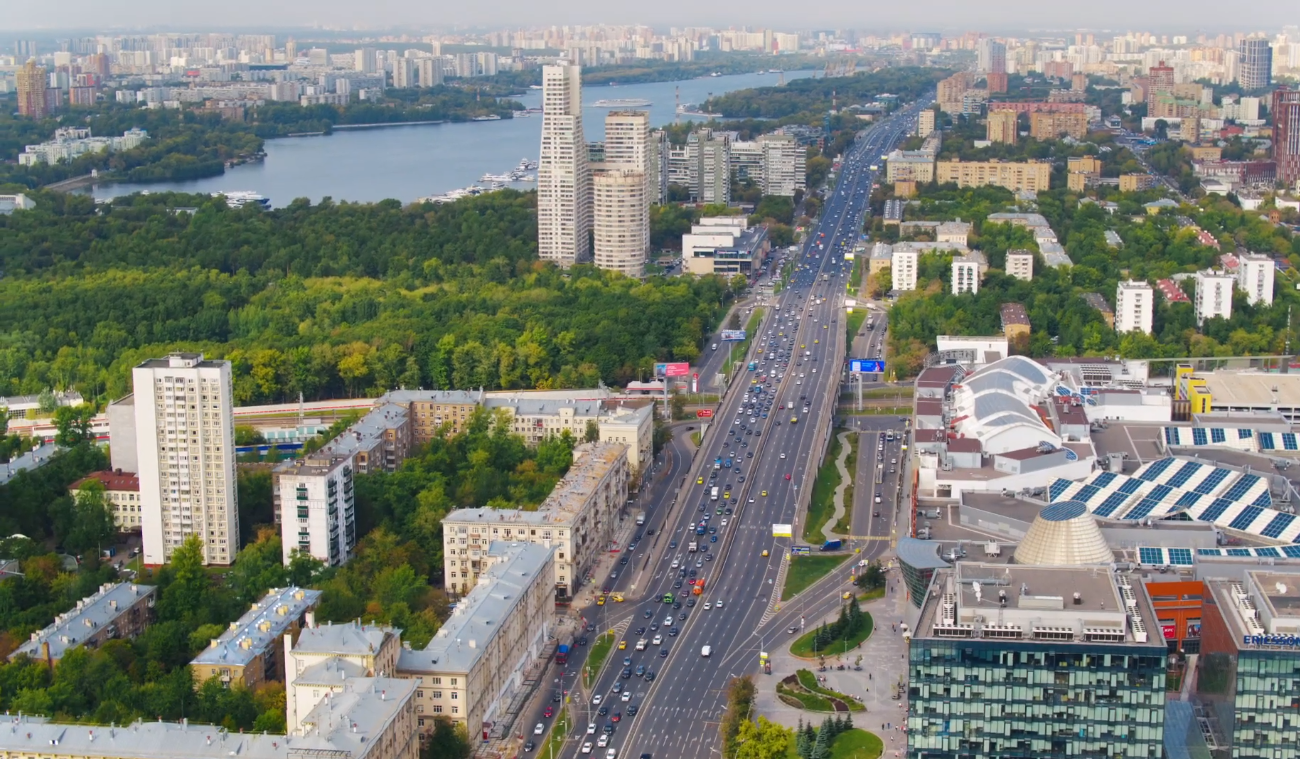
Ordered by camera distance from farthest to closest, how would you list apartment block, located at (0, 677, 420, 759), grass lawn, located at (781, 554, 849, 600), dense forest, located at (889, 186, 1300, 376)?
dense forest, located at (889, 186, 1300, 376) → grass lawn, located at (781, 554, 849, 600) → apartment block, located at (0, 677, 420, 759)

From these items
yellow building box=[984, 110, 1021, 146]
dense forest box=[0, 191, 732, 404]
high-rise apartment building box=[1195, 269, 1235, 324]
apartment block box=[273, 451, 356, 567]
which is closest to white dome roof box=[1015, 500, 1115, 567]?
apartment block box=[273, 451, 356, 567]

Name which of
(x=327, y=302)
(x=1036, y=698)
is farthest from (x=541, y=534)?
(x=327, y=302)

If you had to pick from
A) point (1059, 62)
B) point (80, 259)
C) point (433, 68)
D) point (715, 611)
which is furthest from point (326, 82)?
point (715, 611)

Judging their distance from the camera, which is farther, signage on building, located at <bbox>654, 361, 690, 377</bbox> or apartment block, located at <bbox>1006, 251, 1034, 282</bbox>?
apartment block, located at <bbox>1006, 251, 1034, 282</bbox>

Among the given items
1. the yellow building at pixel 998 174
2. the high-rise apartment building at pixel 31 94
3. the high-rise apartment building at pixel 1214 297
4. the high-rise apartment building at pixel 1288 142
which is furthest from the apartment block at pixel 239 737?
the high-rise apartment building at pixel 31 94

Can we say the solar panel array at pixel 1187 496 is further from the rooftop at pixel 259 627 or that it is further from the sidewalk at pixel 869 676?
the rooftop at pixel 259 627

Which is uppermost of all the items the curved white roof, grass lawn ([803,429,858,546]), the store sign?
the store sign

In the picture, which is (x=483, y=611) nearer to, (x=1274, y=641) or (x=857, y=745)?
(x=857, y=745)

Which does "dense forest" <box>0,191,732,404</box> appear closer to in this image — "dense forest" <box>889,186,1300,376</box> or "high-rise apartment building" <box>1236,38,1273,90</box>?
"dense forest" <box>889,186,1300,376</box>
